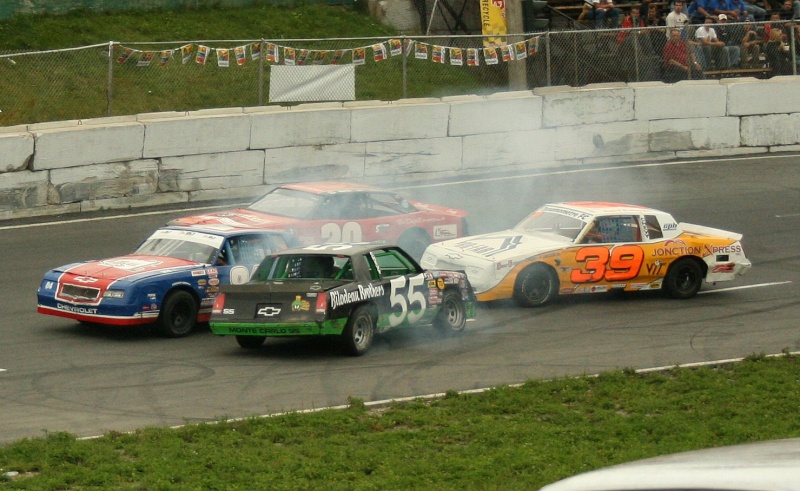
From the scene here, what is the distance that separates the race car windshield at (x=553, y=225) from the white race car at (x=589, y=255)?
0.01 m

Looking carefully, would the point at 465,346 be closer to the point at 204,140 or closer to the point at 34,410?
the point at 34,410

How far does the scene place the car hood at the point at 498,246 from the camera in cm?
1471

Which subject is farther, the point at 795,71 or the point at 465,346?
the point at 795,71

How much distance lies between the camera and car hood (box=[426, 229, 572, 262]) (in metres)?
14.7

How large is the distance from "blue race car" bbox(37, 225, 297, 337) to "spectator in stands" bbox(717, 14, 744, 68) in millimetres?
12472

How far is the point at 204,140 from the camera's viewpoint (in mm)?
19719

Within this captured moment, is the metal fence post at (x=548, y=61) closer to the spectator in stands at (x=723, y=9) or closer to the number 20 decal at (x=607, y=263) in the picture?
the spectator in stands at (x=723, y=9)

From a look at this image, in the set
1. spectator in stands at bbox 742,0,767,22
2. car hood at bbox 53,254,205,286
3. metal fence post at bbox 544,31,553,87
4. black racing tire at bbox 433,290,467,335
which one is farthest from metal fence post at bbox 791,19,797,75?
car hood at bbox 53,254,205,286

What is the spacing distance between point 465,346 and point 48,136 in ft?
26.6

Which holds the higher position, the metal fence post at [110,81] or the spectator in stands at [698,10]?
the spectator in stands at [698,10]

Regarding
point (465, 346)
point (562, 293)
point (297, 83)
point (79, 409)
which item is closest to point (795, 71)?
point (297, 83)

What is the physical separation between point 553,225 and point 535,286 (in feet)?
3.79

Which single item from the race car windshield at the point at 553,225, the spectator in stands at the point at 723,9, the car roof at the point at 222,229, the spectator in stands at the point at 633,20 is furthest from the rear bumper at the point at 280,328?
the spectator in stands at the point at 723,9

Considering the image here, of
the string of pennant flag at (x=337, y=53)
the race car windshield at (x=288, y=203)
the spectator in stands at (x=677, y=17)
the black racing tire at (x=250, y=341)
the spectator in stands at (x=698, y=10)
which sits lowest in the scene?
the black racing tire at (x=250, y=341)
